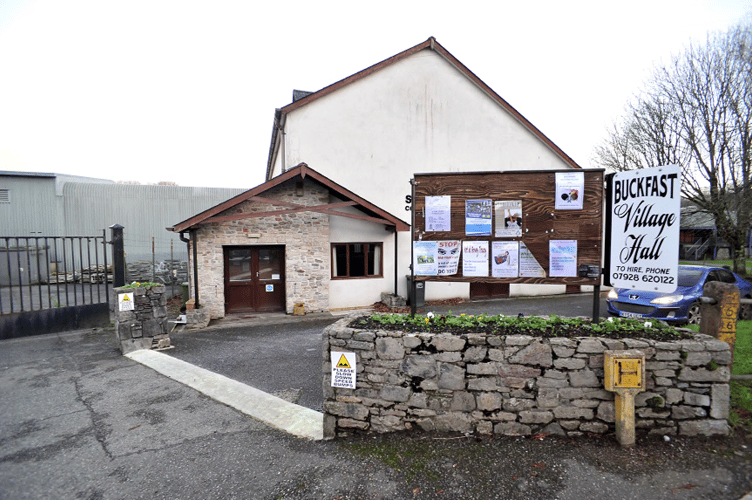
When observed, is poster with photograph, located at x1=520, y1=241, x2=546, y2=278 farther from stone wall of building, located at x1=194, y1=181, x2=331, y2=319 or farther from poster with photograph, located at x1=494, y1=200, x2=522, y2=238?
stone wall of building, located at x1=194, y1=181, x2=331, y2=319

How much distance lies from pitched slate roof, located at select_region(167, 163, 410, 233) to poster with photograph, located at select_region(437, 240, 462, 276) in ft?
21.2

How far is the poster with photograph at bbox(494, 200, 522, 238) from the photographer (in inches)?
189

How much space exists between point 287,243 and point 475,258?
7.85m

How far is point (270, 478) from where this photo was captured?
359 cm

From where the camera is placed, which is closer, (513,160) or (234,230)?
(234,230)

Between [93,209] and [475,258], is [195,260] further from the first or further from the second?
[93,209]

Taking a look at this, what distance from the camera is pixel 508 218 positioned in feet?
15.9

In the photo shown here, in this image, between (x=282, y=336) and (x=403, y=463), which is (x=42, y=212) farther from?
(x=403, y=463)

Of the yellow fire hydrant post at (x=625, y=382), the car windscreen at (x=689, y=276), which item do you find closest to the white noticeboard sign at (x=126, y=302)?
the yellow fire hydrant post at (x=625, y=382)

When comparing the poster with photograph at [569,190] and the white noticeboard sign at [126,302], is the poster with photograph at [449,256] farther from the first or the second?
the white noticeboard sign at [126,302]

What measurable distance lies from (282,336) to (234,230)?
12.6 ft

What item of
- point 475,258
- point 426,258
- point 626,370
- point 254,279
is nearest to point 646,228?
point 626,370

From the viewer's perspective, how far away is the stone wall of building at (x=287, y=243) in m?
10.9

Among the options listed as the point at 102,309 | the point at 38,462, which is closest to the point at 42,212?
the point at 102,309
